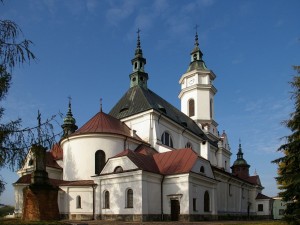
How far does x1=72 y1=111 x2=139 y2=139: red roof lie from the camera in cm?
2986

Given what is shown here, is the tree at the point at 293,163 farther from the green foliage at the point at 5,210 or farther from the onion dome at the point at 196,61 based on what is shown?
the onion dome at the point at 196,61

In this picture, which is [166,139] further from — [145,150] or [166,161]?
[166,161]

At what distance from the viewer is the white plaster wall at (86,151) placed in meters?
29.2

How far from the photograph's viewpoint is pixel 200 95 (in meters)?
49.3

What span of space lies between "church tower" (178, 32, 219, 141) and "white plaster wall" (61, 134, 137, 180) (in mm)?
21260

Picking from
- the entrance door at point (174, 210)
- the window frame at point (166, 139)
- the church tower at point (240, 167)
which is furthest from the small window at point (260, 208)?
the entrance door at point (174, 210)

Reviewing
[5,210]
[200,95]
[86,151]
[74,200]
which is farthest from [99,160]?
[200,95]

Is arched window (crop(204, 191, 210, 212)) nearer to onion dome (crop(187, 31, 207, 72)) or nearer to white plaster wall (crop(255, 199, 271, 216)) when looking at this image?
white plaster wall (crop(255, 199, 271, 216))

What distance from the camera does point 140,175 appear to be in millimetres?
24219

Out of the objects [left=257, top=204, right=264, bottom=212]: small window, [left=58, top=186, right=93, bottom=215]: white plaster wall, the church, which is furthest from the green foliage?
[left=257, top=204, right=264, bottom=212]: small window

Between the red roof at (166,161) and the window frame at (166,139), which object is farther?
the window frame at (166,139)

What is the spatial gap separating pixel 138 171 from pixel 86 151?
7142 millimetres

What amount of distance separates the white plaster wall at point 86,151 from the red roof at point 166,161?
3.48 m

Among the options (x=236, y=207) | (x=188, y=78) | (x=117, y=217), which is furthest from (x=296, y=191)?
(x=188, y=78)
